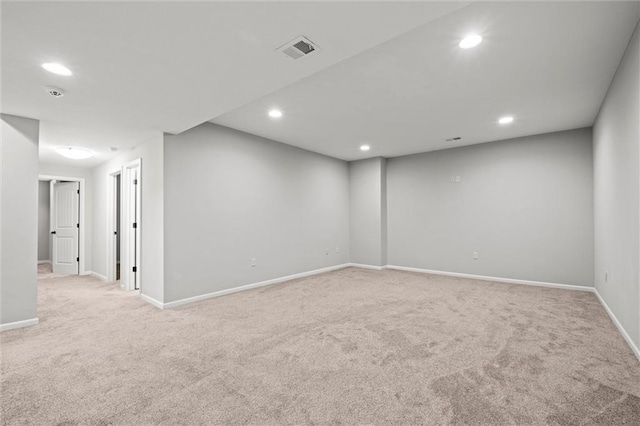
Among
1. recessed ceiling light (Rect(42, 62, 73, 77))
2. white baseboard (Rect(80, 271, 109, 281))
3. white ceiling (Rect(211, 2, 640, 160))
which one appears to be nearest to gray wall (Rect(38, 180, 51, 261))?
white baseboard (Rect(80, 271, 109, 281))

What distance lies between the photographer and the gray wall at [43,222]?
863 cm

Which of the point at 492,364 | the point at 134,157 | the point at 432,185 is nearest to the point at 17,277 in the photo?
the point at 134,157

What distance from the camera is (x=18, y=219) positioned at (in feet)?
11.6

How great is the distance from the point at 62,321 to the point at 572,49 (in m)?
6.20

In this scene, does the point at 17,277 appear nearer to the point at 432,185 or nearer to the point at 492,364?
the point at 492,364

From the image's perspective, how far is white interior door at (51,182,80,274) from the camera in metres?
7.04

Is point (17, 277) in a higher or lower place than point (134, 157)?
lower

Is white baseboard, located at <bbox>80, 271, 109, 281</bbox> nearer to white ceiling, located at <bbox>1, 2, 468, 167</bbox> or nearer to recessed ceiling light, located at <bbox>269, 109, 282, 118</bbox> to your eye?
white ceiling, located at <bbox>1, 2, 468, 167</bbox>

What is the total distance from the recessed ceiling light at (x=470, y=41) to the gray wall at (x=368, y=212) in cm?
462

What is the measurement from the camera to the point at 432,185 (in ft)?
21.8

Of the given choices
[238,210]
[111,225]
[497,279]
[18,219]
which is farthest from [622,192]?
[111,225]

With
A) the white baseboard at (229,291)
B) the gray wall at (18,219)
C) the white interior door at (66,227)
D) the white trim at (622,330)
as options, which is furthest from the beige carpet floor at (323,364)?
the white interior door at (66,227)

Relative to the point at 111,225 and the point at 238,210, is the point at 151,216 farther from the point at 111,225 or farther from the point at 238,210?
the point at 111,225

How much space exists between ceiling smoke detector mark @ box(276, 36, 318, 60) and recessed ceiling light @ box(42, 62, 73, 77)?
1834mm
